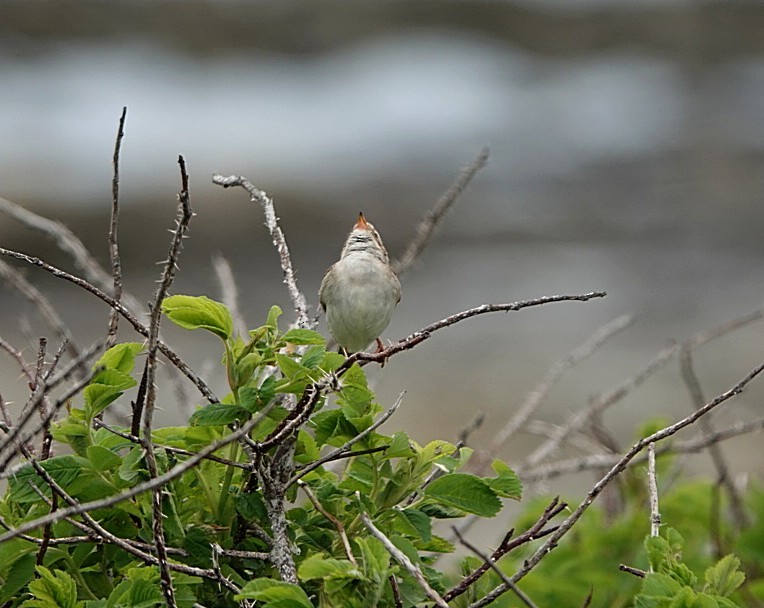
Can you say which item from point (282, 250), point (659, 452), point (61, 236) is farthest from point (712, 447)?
point (61, 236)

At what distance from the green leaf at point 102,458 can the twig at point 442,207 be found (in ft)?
3.43

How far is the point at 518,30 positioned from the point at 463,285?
468cm

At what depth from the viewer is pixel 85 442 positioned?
4.79ft

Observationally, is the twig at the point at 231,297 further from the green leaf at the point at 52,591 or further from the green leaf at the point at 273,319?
the green leaf at the point at 52,591

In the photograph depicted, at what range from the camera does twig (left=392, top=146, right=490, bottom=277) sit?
88.6 inches

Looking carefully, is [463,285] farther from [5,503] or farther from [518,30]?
[5,503]

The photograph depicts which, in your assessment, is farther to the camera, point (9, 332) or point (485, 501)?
point (9, 332)

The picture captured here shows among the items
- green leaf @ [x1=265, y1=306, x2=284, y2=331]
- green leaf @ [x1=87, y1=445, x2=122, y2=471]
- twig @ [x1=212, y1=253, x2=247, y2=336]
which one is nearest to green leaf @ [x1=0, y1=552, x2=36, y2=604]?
green leaf @ [x1=87, y1=445, x2=122, y2=471]

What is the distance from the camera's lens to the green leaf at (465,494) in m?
1.43

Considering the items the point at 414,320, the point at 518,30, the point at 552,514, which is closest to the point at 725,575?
the point at 552,514

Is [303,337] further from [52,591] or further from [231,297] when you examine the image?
[231,297]

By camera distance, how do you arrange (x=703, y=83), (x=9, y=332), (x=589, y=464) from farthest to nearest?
1. (x=703, y=83)
2. (x=9, y=332)
3. (x=589, y=464)

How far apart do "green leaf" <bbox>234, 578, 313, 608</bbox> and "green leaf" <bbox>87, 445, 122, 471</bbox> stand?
0.23 m

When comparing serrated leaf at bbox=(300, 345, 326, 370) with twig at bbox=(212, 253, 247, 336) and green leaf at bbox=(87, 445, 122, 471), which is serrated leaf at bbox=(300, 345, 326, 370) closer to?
green leaf at bbox=(87, 445, 122, 471)
